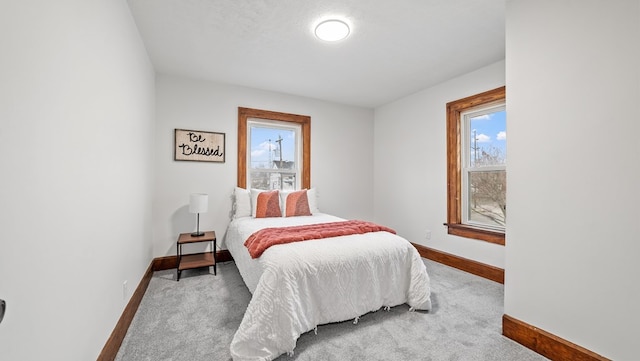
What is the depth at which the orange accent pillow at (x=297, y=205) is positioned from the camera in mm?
3521

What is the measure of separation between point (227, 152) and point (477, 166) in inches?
130

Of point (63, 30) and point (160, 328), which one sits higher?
point (63, 30)

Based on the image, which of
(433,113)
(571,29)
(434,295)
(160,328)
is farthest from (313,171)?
(571,29)

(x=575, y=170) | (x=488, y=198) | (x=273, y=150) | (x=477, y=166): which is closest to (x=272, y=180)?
(x=273, y=150)

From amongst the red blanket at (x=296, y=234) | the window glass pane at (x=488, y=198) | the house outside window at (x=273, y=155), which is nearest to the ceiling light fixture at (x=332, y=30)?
the red blanket at (x=296, y=234)

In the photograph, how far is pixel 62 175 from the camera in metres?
1.06

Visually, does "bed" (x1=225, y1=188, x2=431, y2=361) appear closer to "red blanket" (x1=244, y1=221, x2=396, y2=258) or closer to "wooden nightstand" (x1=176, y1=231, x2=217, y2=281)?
"red blanket" (x1=244, y1=221, x2=396, y2=258)

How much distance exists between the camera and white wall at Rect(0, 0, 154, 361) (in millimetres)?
776

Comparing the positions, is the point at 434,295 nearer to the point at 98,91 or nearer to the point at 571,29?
the point at 571,29

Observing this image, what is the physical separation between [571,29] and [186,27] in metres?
2.81

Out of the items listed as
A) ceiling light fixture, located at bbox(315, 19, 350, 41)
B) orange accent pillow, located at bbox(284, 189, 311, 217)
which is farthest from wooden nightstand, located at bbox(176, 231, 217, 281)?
ceiling light fixture, located at bbox(315, 19, 350, 41)

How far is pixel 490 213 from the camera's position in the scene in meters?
3.15

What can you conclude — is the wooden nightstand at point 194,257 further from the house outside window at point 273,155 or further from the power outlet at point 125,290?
the house outside window at point 273,155

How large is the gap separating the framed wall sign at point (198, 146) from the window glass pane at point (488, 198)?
11.0 feet
